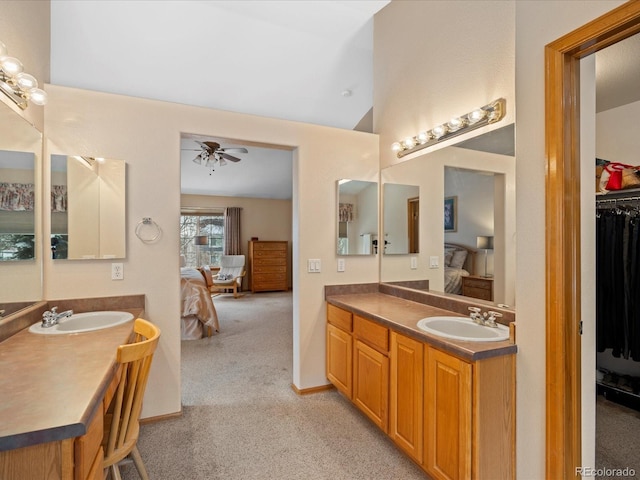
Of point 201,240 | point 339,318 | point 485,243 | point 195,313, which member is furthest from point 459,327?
point 201,240

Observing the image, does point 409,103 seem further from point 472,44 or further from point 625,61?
point 625,61

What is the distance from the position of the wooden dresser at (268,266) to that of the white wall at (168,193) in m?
5.76

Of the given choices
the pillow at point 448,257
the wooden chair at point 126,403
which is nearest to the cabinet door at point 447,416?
the pillow at point 448,257

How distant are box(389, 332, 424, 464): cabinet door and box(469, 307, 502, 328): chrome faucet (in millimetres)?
391

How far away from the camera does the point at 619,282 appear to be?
97.3 inches

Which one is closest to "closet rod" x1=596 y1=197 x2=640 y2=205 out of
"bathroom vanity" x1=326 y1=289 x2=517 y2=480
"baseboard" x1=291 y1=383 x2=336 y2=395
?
"bathroom vanity" x1=326 y1=289 x2=517 y2=480

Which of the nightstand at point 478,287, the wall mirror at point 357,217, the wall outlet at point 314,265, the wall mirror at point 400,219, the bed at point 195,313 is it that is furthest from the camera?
the bed at point 195,313

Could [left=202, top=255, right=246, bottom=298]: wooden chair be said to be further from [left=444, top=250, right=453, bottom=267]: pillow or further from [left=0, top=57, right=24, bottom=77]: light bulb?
[left=0, top=57, right=24, bottom=77]: light bulb

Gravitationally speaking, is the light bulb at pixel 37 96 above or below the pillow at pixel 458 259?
above

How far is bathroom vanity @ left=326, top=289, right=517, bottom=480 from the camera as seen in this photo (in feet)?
4.84

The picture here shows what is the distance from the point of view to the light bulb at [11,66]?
1571 millimetres

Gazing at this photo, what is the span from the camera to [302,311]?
2854mm

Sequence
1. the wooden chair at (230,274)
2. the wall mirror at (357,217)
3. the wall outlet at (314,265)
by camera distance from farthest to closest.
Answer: the wooden chair at (230,274) → the wall mirror at (357,217) → the wall outlet at (314,265)

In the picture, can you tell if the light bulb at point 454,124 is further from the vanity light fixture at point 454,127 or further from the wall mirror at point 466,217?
the wall mirror at point 466,217
